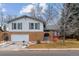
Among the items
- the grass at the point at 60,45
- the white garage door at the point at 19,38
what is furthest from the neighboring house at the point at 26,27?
the grass at the point at 60,45

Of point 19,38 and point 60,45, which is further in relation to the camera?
point 60,45

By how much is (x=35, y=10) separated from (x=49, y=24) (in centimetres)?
127

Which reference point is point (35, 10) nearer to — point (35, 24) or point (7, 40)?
point (35, 24)

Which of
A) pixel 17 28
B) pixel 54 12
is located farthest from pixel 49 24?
pixel 17 28

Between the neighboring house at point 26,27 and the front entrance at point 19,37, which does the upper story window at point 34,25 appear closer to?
the neighboring house at point 26,27

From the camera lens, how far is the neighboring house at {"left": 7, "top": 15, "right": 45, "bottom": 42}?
18641mm

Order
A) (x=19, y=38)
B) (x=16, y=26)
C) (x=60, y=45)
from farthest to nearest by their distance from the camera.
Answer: (x=16, y=26), (x=60, y=45), (x=19, y=38)

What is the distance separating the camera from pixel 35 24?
19.3 metres

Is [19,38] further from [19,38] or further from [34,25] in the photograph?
[34,25]

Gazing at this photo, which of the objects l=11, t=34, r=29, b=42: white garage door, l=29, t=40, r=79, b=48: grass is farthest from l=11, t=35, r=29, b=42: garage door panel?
l=29, t=40, r=79, b=48: grass

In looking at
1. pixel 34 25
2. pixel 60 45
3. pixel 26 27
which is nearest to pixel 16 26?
pixel 26 27

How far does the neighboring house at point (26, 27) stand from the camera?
61.2 feet

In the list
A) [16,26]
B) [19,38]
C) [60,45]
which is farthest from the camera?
[16,26]

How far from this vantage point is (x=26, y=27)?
18.9m
